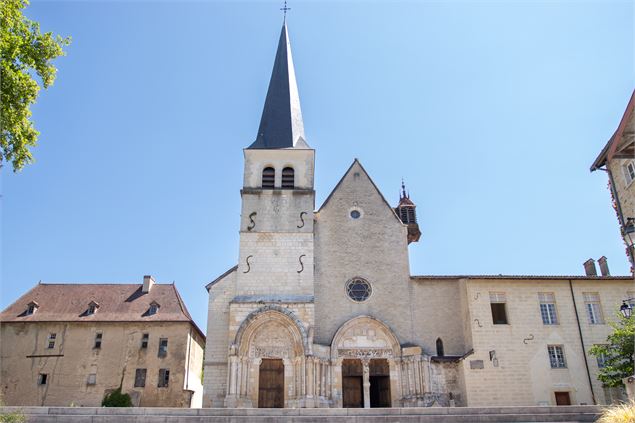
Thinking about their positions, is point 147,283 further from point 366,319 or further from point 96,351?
point 366,319

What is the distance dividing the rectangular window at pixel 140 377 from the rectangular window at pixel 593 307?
20.8 m

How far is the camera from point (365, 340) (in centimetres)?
2269

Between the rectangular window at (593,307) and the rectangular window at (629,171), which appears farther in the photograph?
the rectangular window at (593,307)

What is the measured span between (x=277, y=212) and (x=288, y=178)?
6.56 feet

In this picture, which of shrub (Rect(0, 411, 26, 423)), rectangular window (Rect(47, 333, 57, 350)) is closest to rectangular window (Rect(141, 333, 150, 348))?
rectangular window (Rect(47, 333, 57, 350))

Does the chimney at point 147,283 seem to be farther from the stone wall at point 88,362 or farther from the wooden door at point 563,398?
the wooden door at point 563,398

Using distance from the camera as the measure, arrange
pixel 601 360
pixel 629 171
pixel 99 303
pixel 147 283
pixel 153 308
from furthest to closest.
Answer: pixel 147 283, pixel 99 303, pixel 153 308, pixel 601 360, pixel 629 171

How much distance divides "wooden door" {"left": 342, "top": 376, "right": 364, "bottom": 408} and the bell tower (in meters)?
4.13

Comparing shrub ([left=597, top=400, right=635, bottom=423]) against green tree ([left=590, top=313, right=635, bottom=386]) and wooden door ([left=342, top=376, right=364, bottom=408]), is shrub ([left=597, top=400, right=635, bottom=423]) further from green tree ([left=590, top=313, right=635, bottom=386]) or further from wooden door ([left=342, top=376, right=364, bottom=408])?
wooden door ([left=342, top=376, right=364, bottom=408])

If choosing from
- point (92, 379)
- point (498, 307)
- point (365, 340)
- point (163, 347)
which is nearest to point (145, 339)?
point (163, 347)

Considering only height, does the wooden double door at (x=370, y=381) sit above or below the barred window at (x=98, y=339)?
below

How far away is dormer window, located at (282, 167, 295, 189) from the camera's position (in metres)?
25.4

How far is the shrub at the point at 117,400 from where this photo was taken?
24.7 meters

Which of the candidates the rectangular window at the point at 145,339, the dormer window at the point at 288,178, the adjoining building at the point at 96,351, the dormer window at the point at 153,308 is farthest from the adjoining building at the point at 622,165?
the dormer window at the point at 153,308
